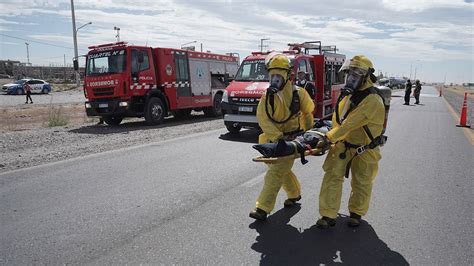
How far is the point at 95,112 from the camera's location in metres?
13.6

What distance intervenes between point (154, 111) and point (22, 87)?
26.6 m

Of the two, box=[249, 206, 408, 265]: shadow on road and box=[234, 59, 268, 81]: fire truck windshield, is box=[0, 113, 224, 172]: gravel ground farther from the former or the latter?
box=[249, 206, 408, 265]: shadow on road

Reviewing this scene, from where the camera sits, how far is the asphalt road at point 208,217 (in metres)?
3.44

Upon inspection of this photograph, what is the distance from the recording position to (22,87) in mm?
34750

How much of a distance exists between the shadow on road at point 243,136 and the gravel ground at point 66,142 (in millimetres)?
1357

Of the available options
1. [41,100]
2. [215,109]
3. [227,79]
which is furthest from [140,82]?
[41,100]

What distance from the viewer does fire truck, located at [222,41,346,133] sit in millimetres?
10188

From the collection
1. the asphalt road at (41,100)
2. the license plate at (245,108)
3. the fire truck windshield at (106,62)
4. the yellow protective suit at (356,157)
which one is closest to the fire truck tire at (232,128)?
the license plate at (245,108)

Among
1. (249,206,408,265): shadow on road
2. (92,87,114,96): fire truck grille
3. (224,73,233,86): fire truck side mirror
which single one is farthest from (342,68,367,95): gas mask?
(224,73,233,86): fire truck side mirror

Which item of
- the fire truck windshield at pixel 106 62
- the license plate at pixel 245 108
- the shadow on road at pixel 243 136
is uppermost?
the fire truck windshield at pixel 106 62

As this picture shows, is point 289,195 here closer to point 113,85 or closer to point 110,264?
point 110,264

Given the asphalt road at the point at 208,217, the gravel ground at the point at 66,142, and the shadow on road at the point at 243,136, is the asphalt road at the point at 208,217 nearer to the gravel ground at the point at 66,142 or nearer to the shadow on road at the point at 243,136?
the gravel ground at the point at 66,142

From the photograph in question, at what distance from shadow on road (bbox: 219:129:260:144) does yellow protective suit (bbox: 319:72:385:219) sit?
Answer: 19.3 ft

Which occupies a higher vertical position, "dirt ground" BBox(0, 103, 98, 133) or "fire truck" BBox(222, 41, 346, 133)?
"fire truck" BBox(222, 41, 346, 133)
